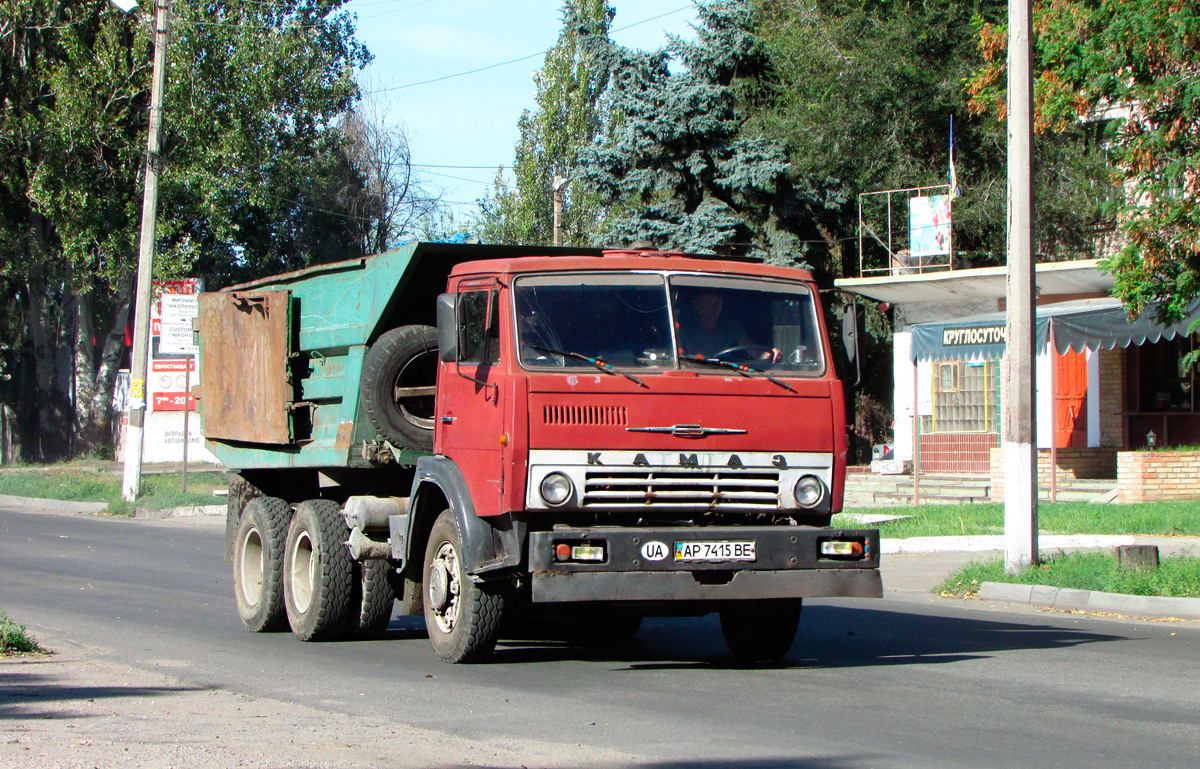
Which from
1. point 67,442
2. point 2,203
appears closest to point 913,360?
point 2,203

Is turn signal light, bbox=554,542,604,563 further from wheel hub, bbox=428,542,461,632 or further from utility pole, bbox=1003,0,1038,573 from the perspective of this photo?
utility pole, bbox=1003,0,1038,573

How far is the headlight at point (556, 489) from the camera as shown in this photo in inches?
312

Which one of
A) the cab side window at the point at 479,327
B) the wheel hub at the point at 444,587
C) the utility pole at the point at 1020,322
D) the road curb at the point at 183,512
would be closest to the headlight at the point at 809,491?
the cab side window at the point at 479,327

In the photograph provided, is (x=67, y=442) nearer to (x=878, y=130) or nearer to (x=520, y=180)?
(x=520, y=180)

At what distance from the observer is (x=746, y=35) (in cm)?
3259

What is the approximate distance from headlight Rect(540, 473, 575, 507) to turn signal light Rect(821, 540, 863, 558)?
165cm

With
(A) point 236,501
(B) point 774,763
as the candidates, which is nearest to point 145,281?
(A) point 236,501

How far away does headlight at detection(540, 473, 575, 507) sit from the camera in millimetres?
7930

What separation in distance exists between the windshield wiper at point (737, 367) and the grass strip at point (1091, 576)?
535cm

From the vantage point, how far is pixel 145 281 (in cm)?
2652

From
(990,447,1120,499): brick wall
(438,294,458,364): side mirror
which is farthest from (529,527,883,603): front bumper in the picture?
(990,447,1120,499): brick wall

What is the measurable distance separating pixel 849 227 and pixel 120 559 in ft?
71.3

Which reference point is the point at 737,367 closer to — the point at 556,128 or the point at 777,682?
the point at 777,682

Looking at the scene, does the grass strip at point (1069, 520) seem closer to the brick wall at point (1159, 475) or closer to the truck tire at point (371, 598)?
the brick wall at point (1159, 475)
